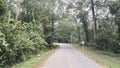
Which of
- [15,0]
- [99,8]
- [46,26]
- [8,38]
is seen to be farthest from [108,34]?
[8,38]

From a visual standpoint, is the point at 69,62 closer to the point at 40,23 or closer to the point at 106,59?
the point at 106,59

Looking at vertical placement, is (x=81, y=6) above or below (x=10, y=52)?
above

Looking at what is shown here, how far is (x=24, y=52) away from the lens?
2369 centimetres

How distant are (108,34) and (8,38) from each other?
26.2 metres

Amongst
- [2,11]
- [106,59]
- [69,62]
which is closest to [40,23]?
[106,59]

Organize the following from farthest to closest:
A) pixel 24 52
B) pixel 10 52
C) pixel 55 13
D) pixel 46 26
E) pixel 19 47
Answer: pixel 55 13
pixel 46 26
pixel 24 52
pixel 19 47
pixel 10 52

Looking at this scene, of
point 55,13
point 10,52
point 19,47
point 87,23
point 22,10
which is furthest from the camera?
point 87,23

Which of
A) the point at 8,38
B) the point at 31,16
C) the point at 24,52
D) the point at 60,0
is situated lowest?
the point at 24,52

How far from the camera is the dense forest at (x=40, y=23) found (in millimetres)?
19783

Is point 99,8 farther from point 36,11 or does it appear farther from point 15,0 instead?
point 15,0

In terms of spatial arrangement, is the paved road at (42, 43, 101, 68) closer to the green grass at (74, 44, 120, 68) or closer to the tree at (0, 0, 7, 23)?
the green grass at (74, 44, 120, 68)

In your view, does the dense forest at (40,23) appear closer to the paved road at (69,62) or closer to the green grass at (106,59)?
the paved road at (69,62)

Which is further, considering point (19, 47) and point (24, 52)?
point (24, 52)

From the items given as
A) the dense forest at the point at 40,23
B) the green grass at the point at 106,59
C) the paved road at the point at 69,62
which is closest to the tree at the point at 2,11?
the dense forest at the point at 40,23
